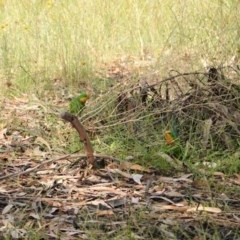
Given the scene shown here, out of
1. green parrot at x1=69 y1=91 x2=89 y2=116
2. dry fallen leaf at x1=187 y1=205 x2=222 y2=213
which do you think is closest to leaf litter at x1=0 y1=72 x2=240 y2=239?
dry fallen leaf at x1=187 y1=205 x2=222 y2=213

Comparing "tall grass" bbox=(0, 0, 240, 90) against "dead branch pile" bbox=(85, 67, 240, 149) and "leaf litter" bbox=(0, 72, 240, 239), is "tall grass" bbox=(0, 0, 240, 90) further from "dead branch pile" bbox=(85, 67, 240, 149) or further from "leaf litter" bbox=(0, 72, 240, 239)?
"leaf litter" bbox=(0, 72, 240, 239)

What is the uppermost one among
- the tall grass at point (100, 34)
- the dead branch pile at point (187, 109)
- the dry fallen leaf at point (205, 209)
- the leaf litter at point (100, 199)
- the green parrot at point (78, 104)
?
the tall grass at point (100, 34)

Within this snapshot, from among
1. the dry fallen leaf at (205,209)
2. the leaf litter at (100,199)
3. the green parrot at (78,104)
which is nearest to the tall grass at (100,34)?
the green parrot at (78,104)

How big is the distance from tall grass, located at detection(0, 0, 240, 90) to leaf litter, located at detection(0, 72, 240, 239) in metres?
1.44

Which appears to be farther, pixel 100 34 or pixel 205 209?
pixel 100 34

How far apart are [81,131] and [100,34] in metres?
2.66

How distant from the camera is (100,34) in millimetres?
5391

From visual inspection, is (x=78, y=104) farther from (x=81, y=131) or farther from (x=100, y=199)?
(x=100, y=199)

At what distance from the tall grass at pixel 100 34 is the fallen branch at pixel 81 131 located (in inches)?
62.5

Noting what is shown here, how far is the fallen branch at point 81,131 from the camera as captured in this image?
279 centimetres

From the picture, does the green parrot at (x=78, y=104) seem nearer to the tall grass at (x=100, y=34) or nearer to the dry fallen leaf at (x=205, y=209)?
the tall grass at (x=100, y=34)

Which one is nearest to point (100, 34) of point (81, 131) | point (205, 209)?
point (81, 131)

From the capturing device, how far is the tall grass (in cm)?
461

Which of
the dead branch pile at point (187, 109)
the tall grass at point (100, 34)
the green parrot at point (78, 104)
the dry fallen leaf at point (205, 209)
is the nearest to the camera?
the dry fallen leaf at point (205, 209)
